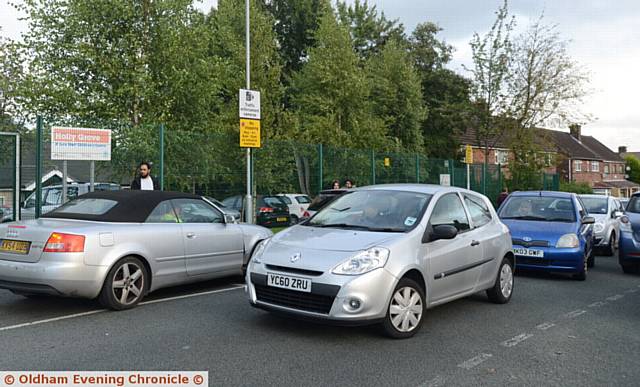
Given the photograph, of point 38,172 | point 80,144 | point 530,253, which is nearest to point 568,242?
point 530,253

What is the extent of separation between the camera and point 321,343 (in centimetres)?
541

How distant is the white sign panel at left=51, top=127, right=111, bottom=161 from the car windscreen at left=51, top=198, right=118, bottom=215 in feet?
14.2

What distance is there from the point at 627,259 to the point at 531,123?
797 inches

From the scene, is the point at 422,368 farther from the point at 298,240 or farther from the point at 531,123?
the point at 531,123

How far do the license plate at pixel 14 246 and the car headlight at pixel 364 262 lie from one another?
11.8 feet

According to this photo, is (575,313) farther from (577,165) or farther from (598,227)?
(577,165)

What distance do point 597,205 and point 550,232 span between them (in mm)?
6479

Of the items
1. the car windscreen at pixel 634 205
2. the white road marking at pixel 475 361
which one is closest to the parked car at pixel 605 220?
the car windscreen at pixel 634 205

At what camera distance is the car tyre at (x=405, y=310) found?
5.48m

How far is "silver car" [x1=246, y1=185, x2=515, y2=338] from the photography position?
17.2 feet

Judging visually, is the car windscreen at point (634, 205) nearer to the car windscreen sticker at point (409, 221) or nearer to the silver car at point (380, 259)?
the silver car at point (380, 259)

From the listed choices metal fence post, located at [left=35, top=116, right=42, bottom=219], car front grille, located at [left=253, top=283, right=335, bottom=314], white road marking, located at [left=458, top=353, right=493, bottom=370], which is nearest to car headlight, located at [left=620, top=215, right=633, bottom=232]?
white road marking, located at [left=458, top=353, right=493, bottom=370]

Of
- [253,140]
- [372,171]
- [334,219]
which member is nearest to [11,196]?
[253,140]

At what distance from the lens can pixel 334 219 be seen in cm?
656
